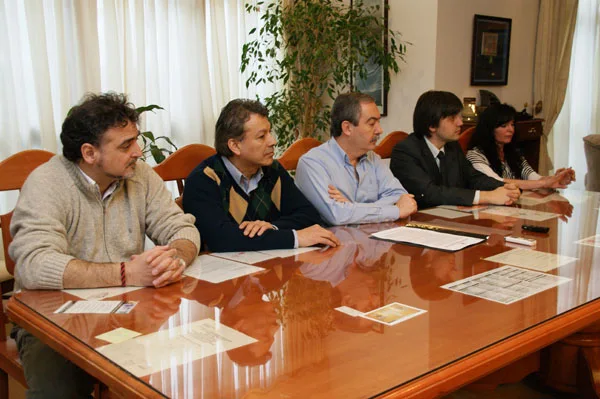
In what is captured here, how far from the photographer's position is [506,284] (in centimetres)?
152

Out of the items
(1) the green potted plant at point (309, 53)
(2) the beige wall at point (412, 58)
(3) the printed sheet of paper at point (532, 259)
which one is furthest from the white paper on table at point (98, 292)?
(2) the beige wall at point (412, 58)

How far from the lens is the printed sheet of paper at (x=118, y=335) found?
1.17 m

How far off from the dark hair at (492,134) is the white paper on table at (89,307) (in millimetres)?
2550

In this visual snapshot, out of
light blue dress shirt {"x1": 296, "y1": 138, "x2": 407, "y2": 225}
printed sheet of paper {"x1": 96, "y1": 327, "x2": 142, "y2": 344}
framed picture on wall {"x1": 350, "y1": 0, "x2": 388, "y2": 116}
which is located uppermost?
framed picture on wall {"x1": 350, "y1": 0, "x2": 388, "y2": 116}

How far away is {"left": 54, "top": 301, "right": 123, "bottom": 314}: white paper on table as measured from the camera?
1.34 meters

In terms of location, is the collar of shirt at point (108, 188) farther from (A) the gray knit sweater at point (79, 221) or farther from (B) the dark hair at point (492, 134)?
(B) the dark hair at point (492, 134)

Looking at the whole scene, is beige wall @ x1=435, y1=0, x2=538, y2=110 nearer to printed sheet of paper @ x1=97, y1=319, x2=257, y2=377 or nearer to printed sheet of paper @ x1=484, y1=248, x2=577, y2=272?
printed sheet of paper @ x1=484, y1=248, x2=577, y2=272

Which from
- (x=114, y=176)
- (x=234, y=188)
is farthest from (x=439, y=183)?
(x=114, y=176)

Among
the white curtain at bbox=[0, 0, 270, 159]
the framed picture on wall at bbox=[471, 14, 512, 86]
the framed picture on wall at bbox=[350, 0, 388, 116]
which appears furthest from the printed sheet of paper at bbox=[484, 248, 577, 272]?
the framed picture on wall at bbox=[471, 14, 512, 86]

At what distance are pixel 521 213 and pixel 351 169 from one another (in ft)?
2.48

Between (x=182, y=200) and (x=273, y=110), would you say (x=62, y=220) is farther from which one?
(x=273, y=110)

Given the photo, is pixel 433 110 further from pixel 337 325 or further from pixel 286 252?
pixel 337 325

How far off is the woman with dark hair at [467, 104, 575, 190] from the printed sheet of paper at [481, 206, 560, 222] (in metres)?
0.64

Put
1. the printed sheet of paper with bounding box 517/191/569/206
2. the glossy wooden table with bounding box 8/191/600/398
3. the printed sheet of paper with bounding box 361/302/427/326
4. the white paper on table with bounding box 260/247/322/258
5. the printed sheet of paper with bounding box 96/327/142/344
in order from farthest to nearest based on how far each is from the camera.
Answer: the printed sheet of paper with bounding box 517/191/569/206, the white paper on table with bounding box 260/247/322/258, the printed sheet of paper with bounding box 361/302/427/326, the printed sheet of paper with bounding box 96/327/142/344, the glossy wooden table with bounding box 8/191/600/398
